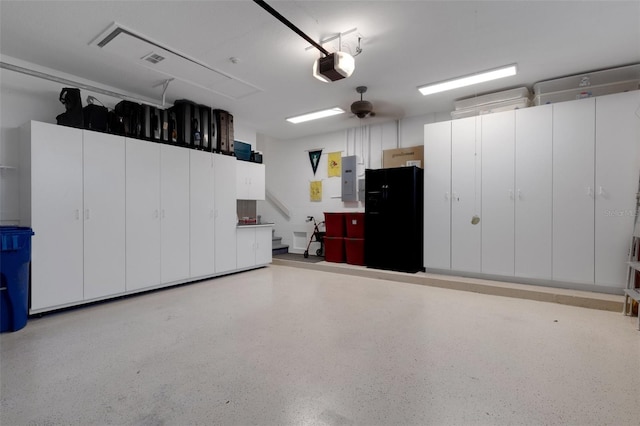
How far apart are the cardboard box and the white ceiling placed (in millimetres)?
1348

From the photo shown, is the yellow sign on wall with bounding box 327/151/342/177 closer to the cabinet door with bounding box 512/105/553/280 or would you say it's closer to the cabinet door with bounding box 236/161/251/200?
the cabinet door with bounding box 236/161/251/200

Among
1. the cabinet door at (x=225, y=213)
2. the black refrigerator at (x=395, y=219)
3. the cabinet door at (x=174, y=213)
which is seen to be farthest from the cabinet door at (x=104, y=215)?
the black refrigerator at (x=395, y=219)

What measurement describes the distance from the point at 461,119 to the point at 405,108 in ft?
3.21

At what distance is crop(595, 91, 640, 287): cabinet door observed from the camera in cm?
337

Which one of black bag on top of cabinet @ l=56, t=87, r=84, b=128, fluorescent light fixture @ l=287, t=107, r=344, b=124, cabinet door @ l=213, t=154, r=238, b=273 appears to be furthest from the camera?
fluorescent light fixture @ l=287, t=107, r=344, b=124

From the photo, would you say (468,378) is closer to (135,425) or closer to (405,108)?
(135,425)

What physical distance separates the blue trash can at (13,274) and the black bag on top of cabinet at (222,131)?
8.74 ft

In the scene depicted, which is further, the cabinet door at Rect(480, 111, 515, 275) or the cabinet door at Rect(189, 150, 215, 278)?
the cabinet door at Rect(189, 150, 215, 278)

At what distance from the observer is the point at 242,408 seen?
5.33 feet

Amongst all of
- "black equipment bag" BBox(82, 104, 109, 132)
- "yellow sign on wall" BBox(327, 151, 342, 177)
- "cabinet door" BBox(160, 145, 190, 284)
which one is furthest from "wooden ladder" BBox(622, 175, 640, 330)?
"black equipment bag" BBox(82, 104, 109, 132)

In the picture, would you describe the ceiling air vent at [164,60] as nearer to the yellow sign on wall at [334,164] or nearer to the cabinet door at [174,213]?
the cabinet door at [174,213]

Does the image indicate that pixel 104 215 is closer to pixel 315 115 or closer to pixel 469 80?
pixel 315 115

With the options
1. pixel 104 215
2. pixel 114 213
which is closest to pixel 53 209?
pixel 104 215

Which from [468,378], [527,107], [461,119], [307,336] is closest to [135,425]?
[307,336]
